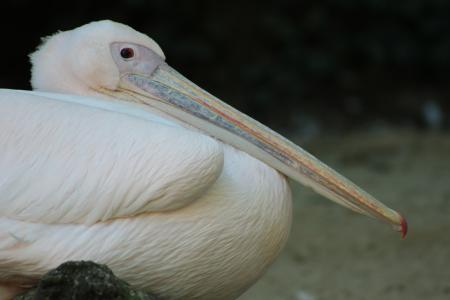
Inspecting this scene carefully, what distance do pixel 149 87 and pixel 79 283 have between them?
1.09 m

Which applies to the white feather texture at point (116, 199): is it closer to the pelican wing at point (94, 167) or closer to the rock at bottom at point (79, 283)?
the pelican wing at point (94, 167)

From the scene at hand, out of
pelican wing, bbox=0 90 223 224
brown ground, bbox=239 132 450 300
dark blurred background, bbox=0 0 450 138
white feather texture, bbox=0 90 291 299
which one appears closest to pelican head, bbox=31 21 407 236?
white feather texture, bbox=0 90 291 299

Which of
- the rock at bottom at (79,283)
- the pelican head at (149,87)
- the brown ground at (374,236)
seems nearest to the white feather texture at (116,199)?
the rock at bottom at (79,283)

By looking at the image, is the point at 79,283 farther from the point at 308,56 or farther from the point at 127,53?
the point at 308,56

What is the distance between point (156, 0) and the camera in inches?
299

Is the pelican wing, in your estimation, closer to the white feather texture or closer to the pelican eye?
the white feather texture

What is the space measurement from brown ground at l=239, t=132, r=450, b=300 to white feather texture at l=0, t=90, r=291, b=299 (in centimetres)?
189

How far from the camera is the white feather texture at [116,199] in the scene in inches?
123

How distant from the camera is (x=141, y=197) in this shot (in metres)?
3.12

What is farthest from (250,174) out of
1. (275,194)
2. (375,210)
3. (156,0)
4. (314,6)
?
(314,6)

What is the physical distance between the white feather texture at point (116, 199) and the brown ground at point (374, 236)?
1.89 metres

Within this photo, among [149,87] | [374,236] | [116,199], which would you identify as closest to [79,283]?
[116,199]

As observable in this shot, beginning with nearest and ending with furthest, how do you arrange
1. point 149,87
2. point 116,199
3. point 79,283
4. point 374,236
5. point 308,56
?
point 79,283 → point 116,199 → point 149,87 → point 374,236 → point 308,56

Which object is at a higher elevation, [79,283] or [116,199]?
[116,199]
